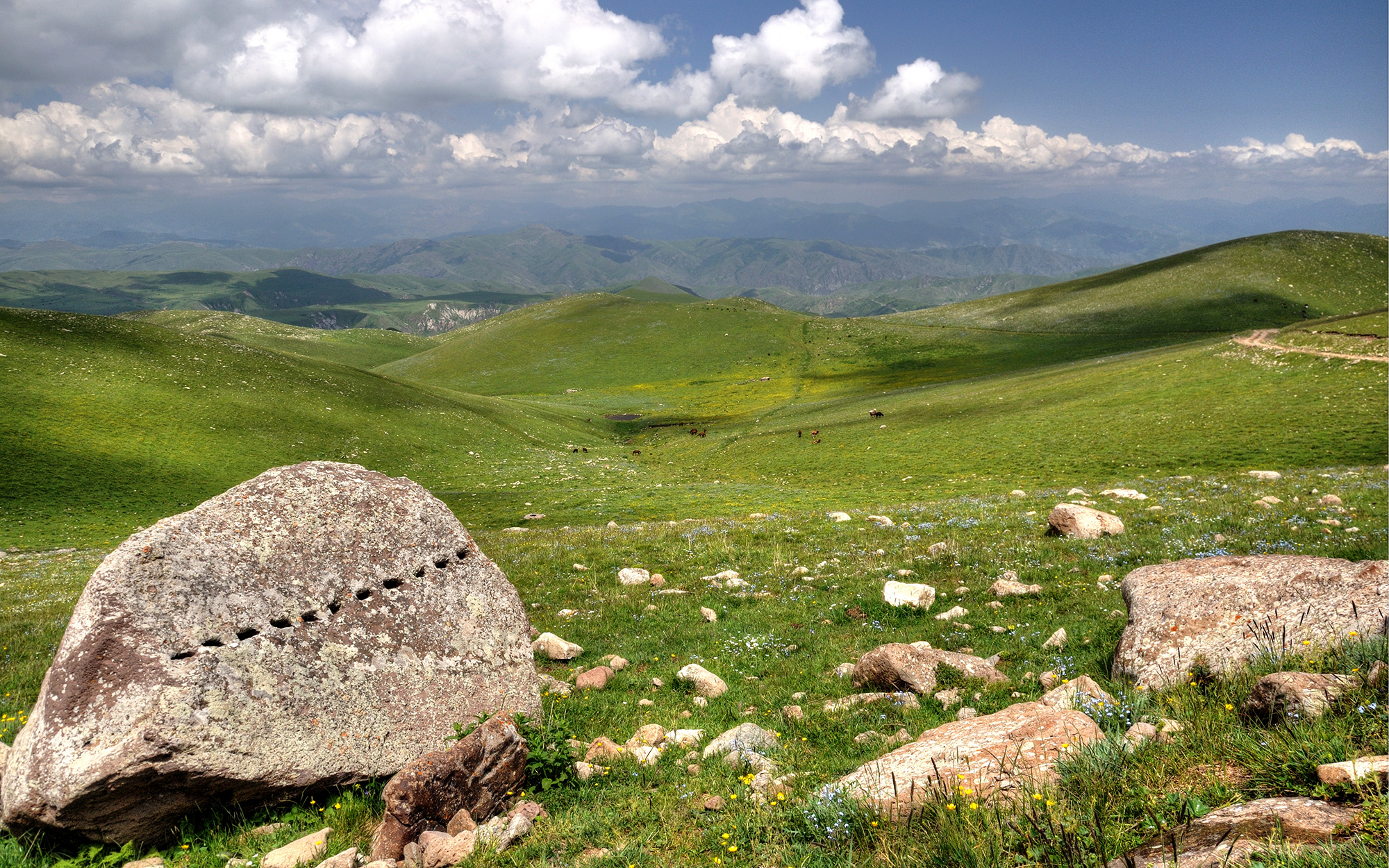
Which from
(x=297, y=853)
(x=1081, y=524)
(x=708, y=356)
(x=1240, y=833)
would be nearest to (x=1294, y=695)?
(x=1240, y=833)

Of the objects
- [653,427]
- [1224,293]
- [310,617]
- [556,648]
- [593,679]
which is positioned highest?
[1224,293]

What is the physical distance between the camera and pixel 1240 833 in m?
4.46

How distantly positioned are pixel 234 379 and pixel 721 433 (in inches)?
2009

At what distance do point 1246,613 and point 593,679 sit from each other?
33.5 feet

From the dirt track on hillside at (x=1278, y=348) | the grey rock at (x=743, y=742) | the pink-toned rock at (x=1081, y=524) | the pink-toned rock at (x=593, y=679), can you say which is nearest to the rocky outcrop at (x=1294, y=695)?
the grey rock at (x=743, y=742)

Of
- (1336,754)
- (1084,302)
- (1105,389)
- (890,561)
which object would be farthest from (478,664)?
(1084,302)

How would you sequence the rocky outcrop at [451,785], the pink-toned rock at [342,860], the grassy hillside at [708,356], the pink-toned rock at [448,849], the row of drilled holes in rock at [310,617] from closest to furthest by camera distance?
the pink-toned rock at [342,860]
the pink-toned rock at [448,849]
the rocky outcrop at [451,785]
the row of drilled holes in rock at [310,617]
the grassy hillside at [708,356]

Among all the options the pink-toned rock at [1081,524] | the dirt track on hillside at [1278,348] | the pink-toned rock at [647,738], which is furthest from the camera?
the dirt track on hillside at [1278,348]

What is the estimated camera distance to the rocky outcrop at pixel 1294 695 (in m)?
6.07

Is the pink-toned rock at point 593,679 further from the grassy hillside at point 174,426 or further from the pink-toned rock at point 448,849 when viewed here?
the grassy hillside at point 174,426

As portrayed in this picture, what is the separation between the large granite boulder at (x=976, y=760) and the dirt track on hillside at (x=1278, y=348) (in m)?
62.3

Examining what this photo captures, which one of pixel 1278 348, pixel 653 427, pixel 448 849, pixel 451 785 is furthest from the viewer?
pixel 653 427

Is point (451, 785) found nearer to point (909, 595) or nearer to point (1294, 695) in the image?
point (1294, 695)

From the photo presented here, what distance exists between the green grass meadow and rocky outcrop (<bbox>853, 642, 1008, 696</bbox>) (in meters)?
0.39
